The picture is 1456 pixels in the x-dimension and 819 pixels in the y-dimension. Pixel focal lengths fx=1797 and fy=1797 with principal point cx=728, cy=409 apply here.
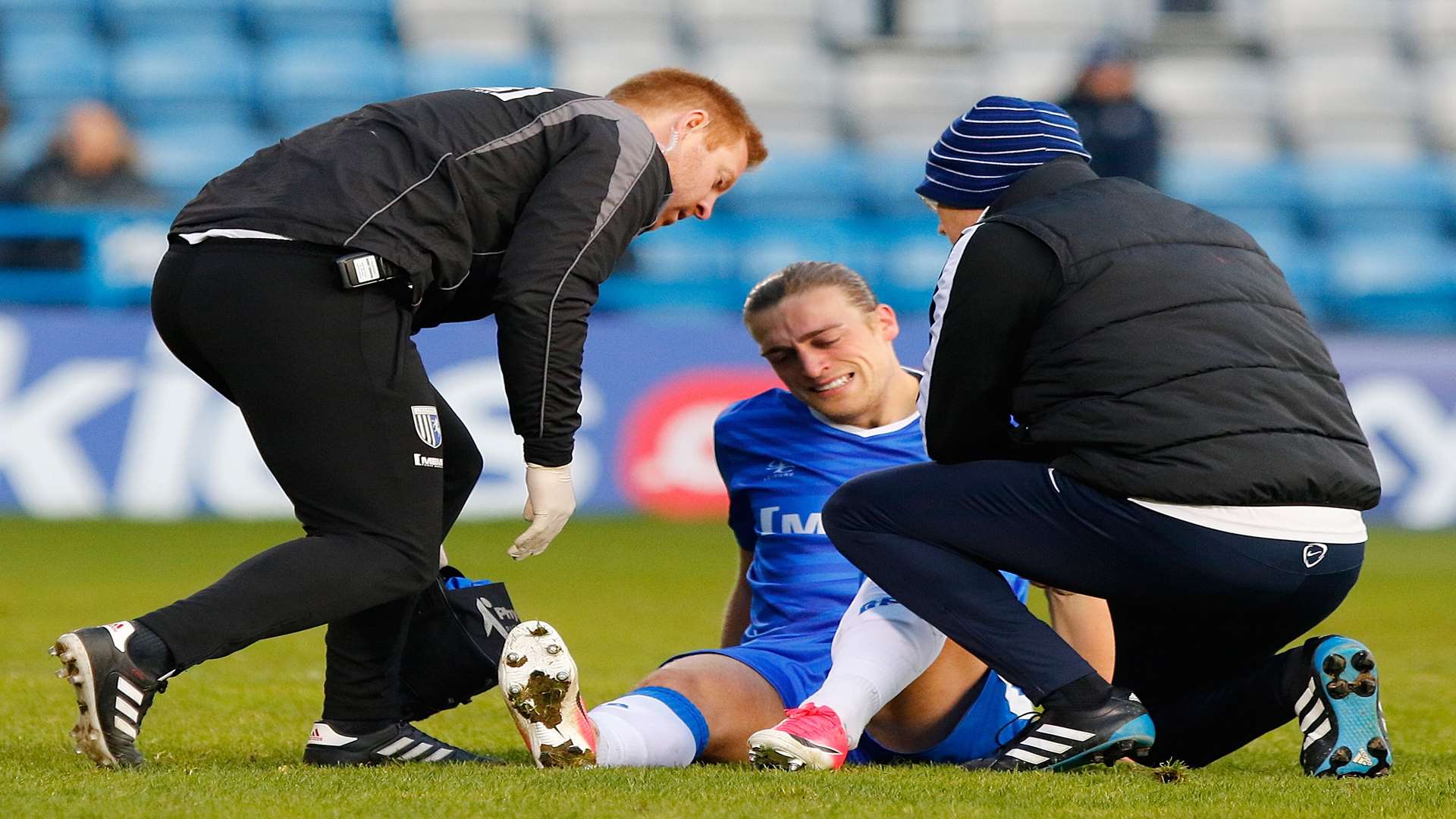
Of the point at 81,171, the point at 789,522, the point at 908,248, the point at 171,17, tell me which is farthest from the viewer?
the point at 171,17

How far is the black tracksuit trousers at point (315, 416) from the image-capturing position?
3090 millimetres

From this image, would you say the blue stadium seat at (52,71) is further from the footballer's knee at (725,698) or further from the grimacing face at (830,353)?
the footballer's knee at (725,698)

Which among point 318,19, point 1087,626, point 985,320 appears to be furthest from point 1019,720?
point 318,19

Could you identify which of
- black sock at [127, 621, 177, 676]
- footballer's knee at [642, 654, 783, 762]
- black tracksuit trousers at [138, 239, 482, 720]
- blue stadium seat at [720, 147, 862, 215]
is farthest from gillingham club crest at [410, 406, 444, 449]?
blue stadium seat at [720, 147, 862, 215]

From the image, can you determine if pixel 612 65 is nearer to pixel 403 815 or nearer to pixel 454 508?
pixel 454 508

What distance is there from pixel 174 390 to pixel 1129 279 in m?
7.01

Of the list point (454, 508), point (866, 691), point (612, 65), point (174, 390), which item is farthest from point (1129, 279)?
point (612, 65)

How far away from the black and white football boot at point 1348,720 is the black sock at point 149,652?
79.4 inches

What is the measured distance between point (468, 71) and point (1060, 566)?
34.9ft

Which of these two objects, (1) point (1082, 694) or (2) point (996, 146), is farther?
(2) point (996, 146)

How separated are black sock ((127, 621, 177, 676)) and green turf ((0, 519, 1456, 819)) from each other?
0.18 m

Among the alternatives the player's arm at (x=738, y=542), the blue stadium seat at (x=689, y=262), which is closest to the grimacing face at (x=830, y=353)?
the player's arm at (x=738, y=542)

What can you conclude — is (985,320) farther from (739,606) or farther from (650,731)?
(739,606)

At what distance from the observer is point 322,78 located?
42.7ft
